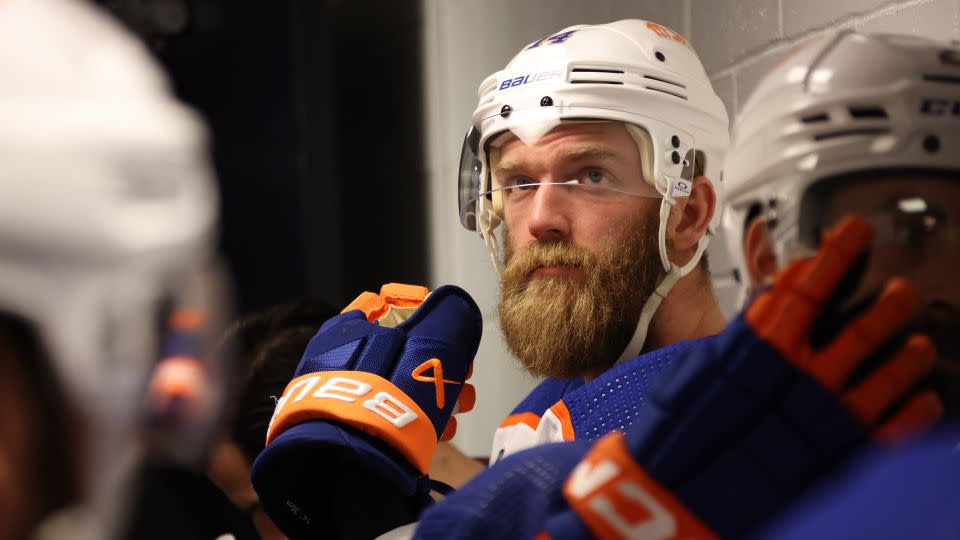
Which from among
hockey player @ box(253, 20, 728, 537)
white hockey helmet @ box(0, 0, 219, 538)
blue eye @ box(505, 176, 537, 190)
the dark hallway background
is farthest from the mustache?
the dark hallway background

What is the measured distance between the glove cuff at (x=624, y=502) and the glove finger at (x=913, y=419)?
0.12m

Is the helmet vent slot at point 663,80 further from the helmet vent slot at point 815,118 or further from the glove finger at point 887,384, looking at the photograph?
the glove finger at point 887,384

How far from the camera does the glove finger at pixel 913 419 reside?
1.84ft

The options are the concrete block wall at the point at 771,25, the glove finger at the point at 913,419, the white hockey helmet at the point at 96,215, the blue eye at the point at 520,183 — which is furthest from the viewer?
the blue eye at the point at 520,183

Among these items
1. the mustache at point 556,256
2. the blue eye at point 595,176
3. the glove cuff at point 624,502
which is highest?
the blue eye at point 595,176

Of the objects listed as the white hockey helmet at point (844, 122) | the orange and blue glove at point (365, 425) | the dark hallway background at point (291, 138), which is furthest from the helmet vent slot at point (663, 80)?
the dark hallway background at point (291, 138)

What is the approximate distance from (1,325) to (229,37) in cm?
320

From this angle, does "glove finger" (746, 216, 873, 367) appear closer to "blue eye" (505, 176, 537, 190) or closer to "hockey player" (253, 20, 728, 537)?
"hockey player" (253, 20, 728, 537)

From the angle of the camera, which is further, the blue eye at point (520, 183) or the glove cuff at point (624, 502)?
the blue eye at point (520, 183)

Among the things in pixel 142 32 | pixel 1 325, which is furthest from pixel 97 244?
pixel 142 32

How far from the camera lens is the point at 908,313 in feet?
1.88

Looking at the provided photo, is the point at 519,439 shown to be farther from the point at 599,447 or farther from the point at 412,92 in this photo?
the point at 412,92

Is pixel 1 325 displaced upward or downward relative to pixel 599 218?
upward

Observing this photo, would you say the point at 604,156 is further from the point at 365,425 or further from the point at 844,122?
the point at 844,122
